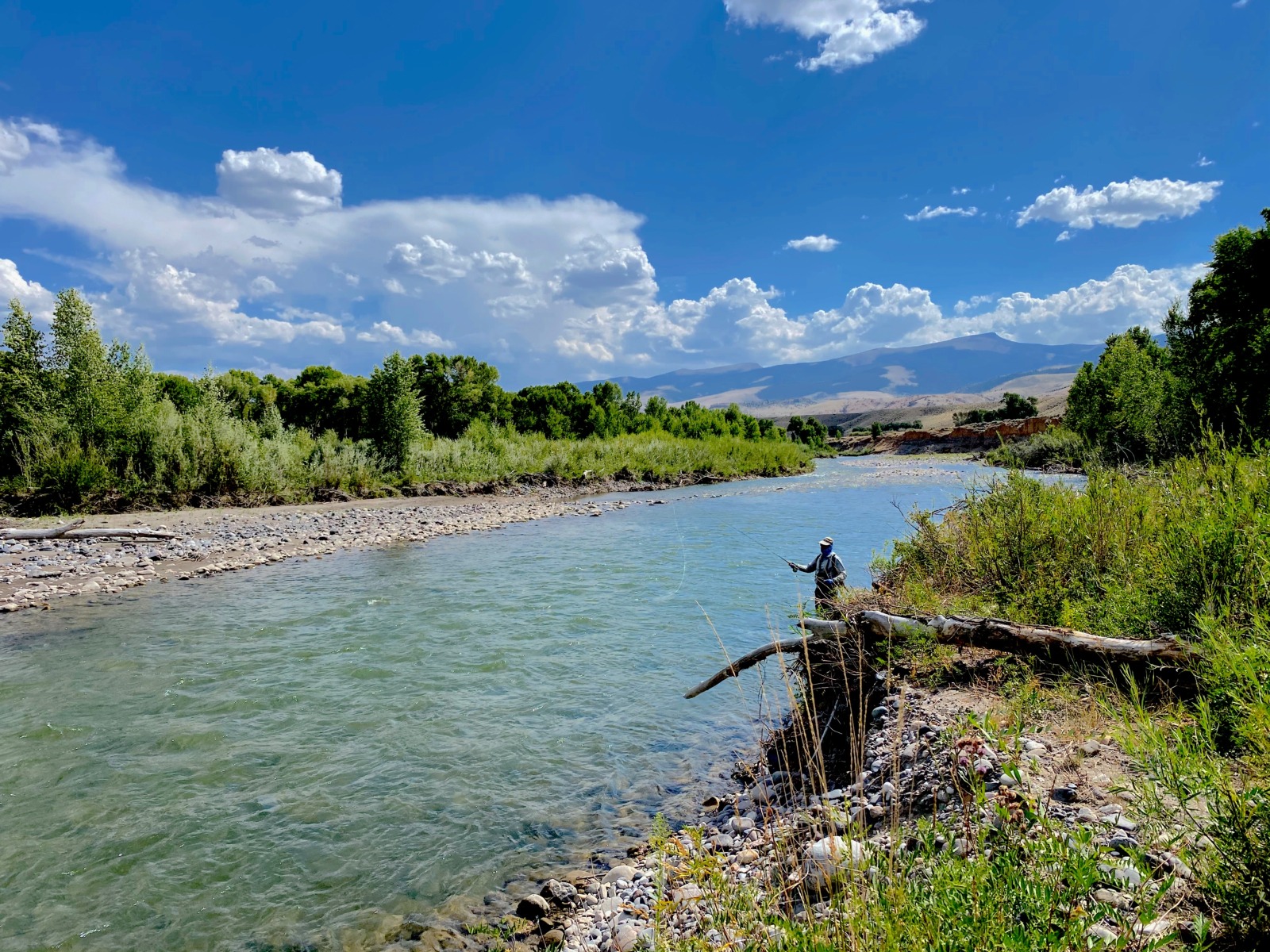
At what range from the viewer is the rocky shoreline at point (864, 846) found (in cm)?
281

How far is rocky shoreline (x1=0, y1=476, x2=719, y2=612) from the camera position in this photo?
1377 centimetres

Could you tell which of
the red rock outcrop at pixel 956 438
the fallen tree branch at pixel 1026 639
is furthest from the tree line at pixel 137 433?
the red rock outcrop at pixel 956 438

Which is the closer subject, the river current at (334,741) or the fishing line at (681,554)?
the river current at (334,741)

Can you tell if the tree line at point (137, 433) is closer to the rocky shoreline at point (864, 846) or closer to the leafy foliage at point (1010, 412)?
the rocky shoreline at point (864, 846)

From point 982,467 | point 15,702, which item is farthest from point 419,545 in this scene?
point 982,467

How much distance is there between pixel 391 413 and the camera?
31.5 meters

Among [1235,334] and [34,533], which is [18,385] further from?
[1235,334]

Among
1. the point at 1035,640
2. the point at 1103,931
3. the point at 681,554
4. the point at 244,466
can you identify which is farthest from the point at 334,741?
the point at 244,466

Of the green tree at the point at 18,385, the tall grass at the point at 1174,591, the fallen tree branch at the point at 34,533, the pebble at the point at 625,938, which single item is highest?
the green tree at the point at 18,385

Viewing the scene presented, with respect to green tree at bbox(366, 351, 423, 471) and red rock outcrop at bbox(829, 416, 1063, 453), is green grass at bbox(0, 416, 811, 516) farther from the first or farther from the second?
red rock outcrop at bbox(829, 416, 1063, 453)

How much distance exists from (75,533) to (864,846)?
68.2 ft

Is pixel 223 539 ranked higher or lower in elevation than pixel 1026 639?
higher

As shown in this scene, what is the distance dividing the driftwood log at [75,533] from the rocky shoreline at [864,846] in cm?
1701

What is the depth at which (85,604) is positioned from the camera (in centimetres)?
1247
